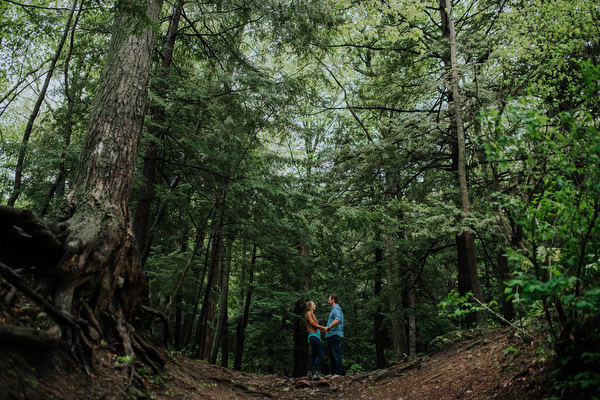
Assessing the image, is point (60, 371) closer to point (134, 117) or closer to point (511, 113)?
point (134, 117)

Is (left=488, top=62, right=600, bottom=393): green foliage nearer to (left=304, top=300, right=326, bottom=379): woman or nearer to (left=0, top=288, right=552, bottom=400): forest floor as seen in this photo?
(left=0, top=288, right=552, bottom=400): forest floor

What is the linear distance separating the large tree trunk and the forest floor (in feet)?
1.95

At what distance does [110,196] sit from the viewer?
175 inches

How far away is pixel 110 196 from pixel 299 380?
6040 millimetres

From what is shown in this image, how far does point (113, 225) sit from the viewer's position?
13.8 ft

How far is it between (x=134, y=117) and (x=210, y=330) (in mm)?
9672

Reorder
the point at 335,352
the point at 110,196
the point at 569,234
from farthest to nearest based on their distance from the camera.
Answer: the point at 335,352, the point at 110,196, the point at 569,234

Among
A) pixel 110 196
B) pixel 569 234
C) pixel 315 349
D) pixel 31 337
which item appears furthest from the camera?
pixel 315 349

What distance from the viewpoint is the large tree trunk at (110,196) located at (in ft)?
12.4

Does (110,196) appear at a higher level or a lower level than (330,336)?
higher

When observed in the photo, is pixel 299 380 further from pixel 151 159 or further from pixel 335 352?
pixel 151 159

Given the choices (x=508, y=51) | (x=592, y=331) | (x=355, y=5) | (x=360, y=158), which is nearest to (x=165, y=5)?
(x=355, y=5)

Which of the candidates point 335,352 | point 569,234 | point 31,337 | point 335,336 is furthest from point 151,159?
point 569,234

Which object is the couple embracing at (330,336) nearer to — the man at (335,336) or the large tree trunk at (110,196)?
the man at (335,336)
